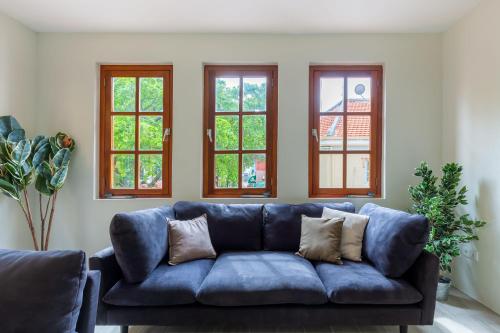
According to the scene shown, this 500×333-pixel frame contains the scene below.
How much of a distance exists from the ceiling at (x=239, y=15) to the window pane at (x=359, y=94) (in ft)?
1.64

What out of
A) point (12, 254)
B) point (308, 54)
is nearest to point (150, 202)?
point (12, 254)

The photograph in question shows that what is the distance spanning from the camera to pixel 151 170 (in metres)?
3.10

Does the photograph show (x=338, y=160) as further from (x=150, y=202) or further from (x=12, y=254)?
(x=12, y=254)

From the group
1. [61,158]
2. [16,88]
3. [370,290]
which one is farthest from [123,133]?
[370,290]

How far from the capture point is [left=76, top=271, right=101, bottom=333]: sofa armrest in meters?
1.36

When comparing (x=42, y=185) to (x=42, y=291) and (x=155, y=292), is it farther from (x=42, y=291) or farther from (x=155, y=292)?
(x=42, y=291)

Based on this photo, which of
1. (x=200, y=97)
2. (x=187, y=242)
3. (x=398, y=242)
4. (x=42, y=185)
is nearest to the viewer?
(x=398, y=242)

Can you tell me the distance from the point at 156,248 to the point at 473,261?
2819mm

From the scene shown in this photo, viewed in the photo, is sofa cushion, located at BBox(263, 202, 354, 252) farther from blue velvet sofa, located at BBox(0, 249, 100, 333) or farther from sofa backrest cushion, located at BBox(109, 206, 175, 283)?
blue velvet sofa, located at BBox(0, 249, 100, 333)

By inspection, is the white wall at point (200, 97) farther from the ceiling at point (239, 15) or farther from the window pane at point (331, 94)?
the window pane at point (331, 94)

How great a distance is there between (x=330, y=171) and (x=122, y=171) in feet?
7.51

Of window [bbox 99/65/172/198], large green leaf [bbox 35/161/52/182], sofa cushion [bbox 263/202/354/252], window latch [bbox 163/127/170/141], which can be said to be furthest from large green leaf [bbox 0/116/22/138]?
sofa cushion [bbox 263/202/354/252]

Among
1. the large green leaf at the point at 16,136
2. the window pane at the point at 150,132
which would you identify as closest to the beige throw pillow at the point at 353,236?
the window pane at the point at 150,132

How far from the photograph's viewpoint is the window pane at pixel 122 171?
311cm
